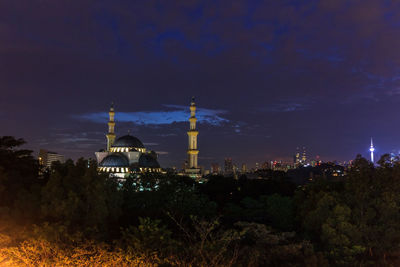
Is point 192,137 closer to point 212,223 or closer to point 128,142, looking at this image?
point 128,142

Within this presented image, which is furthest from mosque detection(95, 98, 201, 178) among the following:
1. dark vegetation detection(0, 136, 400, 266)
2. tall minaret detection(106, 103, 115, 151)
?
dark vegetation detection(0, 136, 400, 266)

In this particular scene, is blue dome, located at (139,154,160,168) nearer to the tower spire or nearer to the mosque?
the mosque

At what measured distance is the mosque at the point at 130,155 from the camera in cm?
5222

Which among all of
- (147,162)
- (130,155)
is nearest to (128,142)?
(130,155)

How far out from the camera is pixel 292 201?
22.9 m

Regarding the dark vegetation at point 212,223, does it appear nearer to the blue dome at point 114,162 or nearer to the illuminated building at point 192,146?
the blue dome at point 114,162

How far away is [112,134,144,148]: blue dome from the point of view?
195ft

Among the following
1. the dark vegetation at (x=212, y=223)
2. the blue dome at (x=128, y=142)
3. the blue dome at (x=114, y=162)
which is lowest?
the dark vegetation at (x=212, y=223)

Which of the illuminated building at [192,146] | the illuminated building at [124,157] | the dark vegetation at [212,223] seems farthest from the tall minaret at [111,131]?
the dark vegetation at [212,223]

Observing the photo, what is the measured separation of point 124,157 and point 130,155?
1.37 m

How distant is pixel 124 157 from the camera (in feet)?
183

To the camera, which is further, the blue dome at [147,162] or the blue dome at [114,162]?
the blue dome at [147,162]

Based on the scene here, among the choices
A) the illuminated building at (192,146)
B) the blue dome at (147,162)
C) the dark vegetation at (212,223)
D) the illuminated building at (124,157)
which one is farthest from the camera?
the illuminated building at (192,146)

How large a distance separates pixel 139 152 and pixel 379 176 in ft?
139
